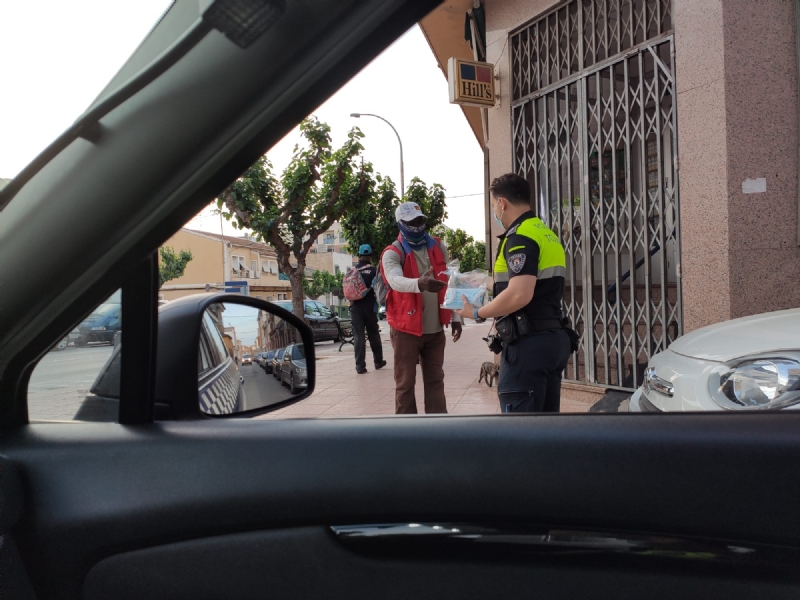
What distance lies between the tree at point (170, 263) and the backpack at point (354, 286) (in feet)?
20.9

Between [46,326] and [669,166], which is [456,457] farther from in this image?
[669,166]

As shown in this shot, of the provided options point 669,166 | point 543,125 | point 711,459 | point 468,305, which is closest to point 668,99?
point 669,166

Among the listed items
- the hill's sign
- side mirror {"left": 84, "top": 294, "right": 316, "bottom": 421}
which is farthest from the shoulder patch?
the hill's sign

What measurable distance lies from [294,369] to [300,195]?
0.69 meters

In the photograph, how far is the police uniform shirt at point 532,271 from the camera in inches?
115

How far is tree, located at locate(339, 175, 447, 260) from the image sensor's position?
3077 millimetres

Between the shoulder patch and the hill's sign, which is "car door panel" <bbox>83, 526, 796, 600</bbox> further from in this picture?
the hill's sign

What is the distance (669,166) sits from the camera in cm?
541

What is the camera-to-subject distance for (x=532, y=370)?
2906mm

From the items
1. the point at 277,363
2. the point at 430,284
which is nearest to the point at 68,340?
the point at 277,363

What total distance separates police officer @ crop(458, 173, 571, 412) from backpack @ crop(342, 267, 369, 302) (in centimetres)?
453

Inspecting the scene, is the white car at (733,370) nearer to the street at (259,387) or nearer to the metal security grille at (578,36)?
the street at (259,387)

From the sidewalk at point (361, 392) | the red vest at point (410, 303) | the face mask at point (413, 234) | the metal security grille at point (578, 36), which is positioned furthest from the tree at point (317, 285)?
the metal security grille at point (578, 36)

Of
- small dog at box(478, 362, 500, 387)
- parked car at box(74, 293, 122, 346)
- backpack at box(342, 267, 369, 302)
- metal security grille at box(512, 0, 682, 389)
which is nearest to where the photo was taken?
parked car at box(74, 293, 122, 346)
